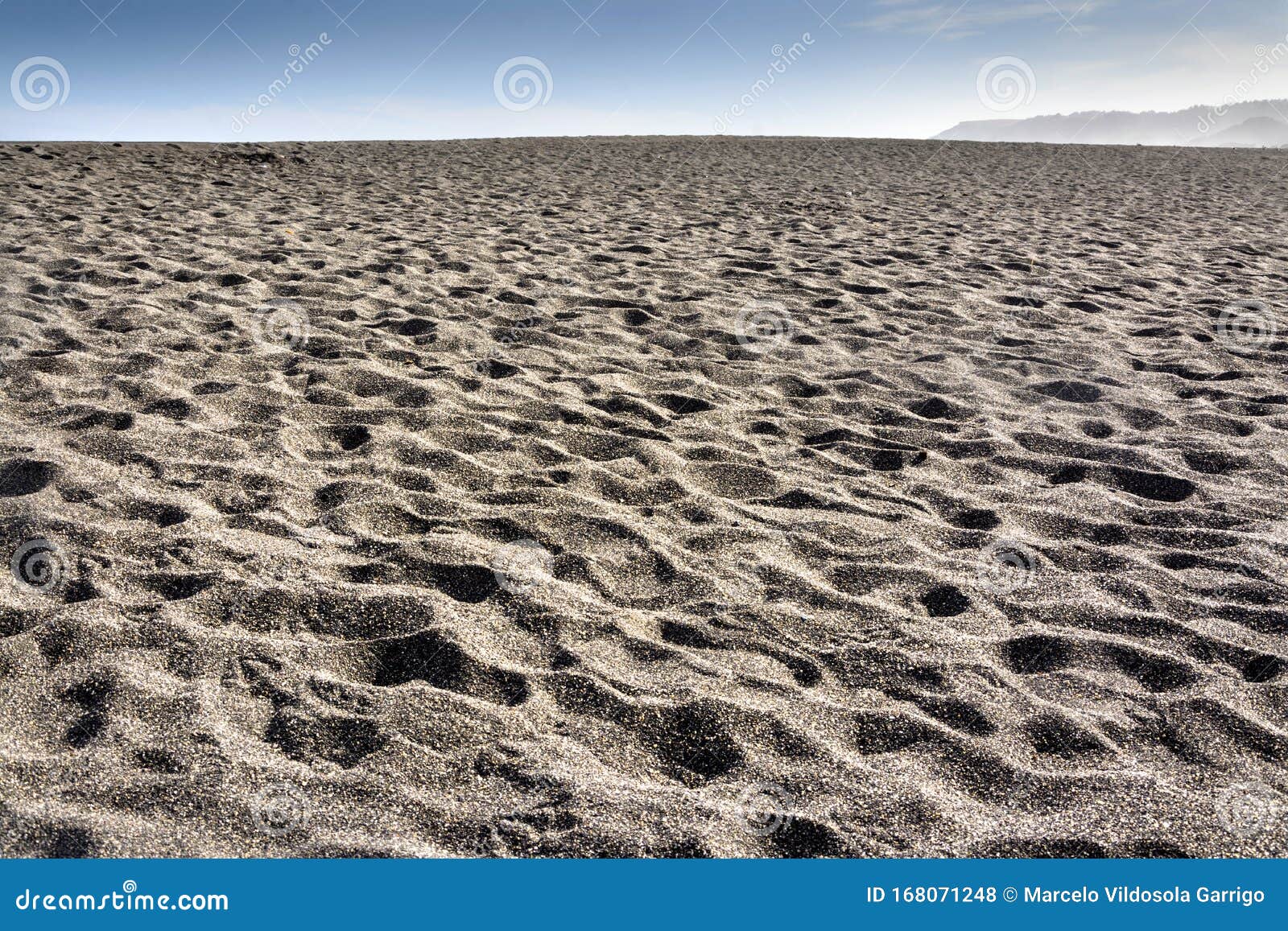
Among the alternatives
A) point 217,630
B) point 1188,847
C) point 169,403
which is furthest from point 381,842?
point 169,403

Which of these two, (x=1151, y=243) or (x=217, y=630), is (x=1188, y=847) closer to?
(x=217, y=630)

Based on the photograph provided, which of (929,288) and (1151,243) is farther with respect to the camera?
(1151,243)

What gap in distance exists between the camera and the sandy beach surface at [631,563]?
6.51 feet

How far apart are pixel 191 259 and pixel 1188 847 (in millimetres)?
7012

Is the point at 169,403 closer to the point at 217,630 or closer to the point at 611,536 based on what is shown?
the point at 217,630

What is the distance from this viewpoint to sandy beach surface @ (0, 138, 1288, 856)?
198 centimetres

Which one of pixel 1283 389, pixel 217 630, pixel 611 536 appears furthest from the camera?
pixel 1283 389

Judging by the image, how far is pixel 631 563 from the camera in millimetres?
2918

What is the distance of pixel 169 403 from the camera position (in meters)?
3.96

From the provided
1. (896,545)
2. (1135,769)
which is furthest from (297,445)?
(1135,769)

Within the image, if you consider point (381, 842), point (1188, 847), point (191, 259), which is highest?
point (191, 259)

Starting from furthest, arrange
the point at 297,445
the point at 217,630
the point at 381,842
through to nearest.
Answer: the point at 297,445, the point at 217,630, the point at 381,842

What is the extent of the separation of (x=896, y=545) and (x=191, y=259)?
231 inches

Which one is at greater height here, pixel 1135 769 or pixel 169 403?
pixel 169 403
